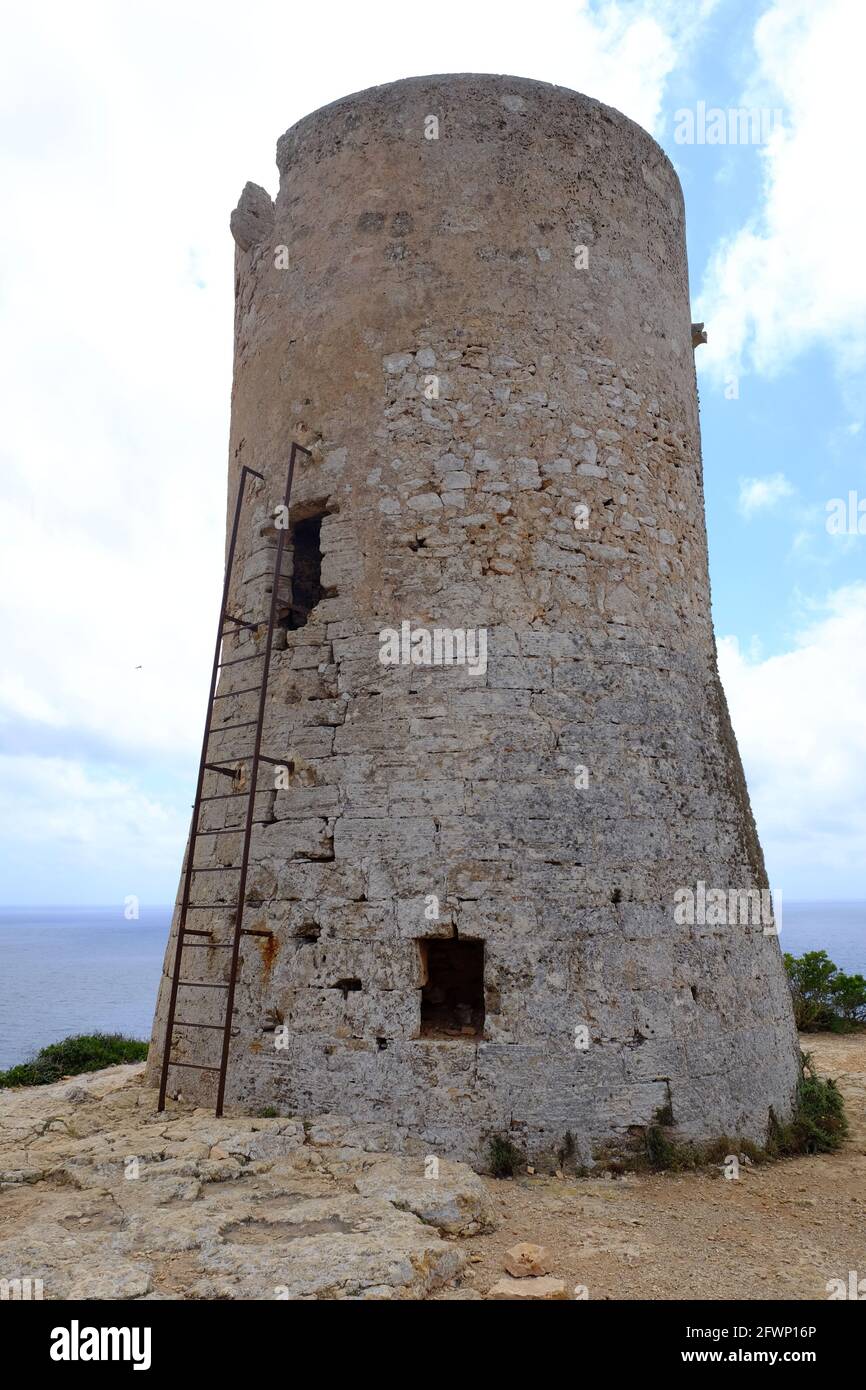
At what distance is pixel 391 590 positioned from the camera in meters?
6.88

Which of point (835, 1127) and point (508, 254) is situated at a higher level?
point (508, 254)

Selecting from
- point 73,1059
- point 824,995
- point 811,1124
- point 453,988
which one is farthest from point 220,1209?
point 824,995

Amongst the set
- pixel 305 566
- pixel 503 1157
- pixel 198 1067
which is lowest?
pixel 503 1157

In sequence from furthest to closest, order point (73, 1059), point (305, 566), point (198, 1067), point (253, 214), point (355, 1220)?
point (73, 1059) < point (253, 214) < point (305, 566) < point (198, 1067) < point (355, 1220)

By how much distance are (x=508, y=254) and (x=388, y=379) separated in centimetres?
137

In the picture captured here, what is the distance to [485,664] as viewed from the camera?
6625 mm

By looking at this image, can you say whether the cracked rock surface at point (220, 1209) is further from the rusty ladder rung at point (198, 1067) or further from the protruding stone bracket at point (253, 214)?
the protruding stone bracket at point (253, 214)

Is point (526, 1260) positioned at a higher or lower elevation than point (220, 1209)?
lower

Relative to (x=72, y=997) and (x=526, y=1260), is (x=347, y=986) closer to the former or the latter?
(x=526, y=1260)

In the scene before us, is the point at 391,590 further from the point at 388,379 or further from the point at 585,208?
the point at 585,208

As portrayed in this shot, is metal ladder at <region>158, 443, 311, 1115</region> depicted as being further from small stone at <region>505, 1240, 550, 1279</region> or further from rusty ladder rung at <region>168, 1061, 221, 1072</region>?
small stone at <region>505, 1240, 550, 1279</region>

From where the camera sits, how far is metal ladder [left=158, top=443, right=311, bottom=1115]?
6441mm

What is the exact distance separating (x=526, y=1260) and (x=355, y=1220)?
2.84 feet
